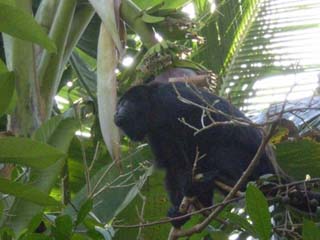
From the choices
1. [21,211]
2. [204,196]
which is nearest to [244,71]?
[204,196]

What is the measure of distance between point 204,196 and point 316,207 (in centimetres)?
46

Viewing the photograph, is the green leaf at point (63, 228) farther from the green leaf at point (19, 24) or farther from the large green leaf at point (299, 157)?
the large green leaf at point (299, 157)

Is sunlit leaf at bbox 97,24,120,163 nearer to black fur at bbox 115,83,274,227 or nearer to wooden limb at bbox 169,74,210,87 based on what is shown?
wooden limb at bbox 169,74,210,87

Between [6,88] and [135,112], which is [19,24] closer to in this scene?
[6,88]

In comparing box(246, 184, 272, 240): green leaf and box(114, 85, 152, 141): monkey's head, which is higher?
box(114, 85, 152, 141): monkey's head

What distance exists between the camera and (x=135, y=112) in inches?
99.8

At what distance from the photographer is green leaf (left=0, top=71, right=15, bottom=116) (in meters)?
1.56

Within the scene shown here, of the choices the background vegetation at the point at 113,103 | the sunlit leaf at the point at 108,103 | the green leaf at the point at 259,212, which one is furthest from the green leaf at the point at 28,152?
the sunlit leaf at the point at 108,103

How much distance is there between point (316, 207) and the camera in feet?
6.24

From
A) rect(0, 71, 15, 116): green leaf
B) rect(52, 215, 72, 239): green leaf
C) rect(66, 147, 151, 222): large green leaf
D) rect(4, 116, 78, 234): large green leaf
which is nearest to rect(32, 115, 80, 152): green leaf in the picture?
rect(4, 116, 78, 234): large green leaf

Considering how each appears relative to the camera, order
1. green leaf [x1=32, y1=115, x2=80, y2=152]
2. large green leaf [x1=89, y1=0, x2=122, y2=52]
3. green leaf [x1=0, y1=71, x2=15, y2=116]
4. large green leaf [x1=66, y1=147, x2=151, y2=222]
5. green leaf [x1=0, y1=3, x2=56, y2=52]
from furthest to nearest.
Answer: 1. large green leaf [x1=66, y1=147, x2=151, y2=222]
2. large green leaf [x1=89, y1=0, x2=122, y2=52]
3. green leaf [x1=32, y1=115, x2=80, y2=152]
4. green leaf [x1=0, y1=71, x2=15, y2=116]
5. green leaf [x1=0, y1=3, x2=56, y2=52]

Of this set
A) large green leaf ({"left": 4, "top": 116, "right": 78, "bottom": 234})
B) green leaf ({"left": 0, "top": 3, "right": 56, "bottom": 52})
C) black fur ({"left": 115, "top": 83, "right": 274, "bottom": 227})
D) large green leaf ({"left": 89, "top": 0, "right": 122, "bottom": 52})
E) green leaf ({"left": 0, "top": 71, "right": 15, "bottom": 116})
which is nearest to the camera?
green leaf ({"left": 0, "top": 3, "right": 56, "bottom": 52})

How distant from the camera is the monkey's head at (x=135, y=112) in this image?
2484mm

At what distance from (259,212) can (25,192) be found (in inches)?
17.8
